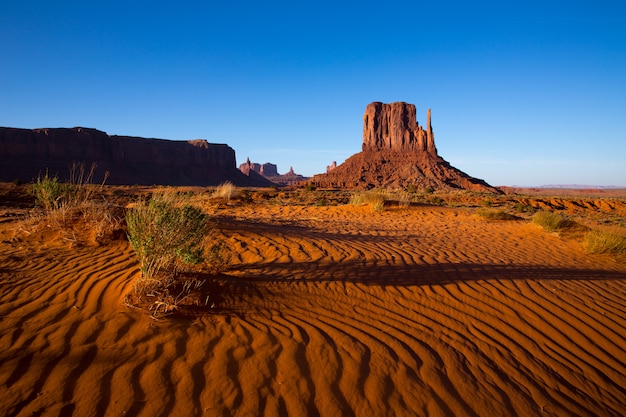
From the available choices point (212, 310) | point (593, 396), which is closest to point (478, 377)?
point (593, 396)

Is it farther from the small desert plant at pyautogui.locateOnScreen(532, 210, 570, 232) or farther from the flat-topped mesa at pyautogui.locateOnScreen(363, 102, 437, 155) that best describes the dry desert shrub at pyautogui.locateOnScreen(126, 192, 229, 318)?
the flat-topped mesa at pyautogui.locateOnScreen(363, 102, 437, 155)

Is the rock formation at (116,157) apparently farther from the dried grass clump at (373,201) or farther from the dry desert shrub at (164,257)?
the dry desert shrub at (164,257)

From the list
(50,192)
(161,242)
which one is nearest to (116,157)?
(50,192)

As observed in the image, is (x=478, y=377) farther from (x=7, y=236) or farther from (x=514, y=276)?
(x=7, y=236)

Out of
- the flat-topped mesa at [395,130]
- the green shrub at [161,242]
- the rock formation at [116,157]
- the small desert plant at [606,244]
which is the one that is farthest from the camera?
the flat-topped mesa at [395,130]

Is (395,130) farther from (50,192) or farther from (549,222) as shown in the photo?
(50,192)

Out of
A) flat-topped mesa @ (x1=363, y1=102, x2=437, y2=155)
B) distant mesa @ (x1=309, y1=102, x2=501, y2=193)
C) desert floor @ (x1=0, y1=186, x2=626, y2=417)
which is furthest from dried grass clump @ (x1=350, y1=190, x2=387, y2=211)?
flat-topped mesa @ (x1=363, y1=102, x2=437, y2=155)

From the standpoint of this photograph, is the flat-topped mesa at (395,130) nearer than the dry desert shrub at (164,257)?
No

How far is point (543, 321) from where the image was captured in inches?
163

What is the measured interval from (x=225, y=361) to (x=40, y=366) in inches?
53.6

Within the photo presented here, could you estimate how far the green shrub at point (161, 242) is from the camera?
362 centimetres

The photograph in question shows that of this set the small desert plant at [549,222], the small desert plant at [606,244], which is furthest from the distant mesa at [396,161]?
the small desert plant at [606,244]

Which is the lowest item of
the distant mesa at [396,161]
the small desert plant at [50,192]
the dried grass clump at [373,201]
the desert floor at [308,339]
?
the desert floor at [308,339]

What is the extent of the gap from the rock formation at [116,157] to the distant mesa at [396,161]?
37826 millimetres
